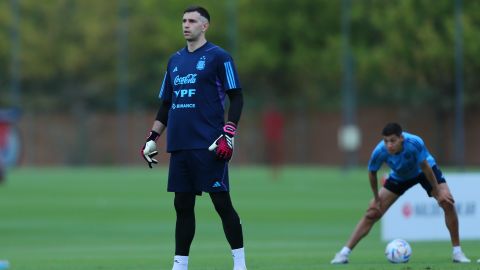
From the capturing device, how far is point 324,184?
140 ft

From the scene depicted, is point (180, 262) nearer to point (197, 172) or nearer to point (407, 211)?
point (197, 172)

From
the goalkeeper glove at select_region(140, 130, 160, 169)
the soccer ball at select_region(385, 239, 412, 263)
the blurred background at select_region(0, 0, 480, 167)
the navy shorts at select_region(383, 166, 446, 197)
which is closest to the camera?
the goalkeeper glove at select_region(140, 130, 160, 169)

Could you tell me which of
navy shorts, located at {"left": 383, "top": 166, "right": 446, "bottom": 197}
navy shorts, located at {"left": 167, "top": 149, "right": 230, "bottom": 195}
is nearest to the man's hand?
navy shorts, located at {"left": 383, "top": 166, "right": 446, "bottom": 197}

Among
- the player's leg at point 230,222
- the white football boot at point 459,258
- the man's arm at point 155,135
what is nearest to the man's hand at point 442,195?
the white football boot at point 459,258

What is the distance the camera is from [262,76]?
67.2m

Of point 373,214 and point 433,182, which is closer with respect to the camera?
point 433,182

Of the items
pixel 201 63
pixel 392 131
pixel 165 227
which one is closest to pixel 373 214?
pixel 392 131

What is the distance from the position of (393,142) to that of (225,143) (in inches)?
122

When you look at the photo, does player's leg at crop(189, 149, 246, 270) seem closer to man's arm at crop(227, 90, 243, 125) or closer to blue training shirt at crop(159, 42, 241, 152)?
blue training shirt at crop(159, 42, 241, 152)

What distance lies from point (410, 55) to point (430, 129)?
206 inches

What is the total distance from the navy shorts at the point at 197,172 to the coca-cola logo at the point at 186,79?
2.21 feet

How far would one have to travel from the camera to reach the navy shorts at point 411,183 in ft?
49.9

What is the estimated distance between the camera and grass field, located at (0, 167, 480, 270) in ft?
54.4

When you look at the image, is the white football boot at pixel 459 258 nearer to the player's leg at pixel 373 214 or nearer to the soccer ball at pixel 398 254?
the soccer ball at pixel 398 254
